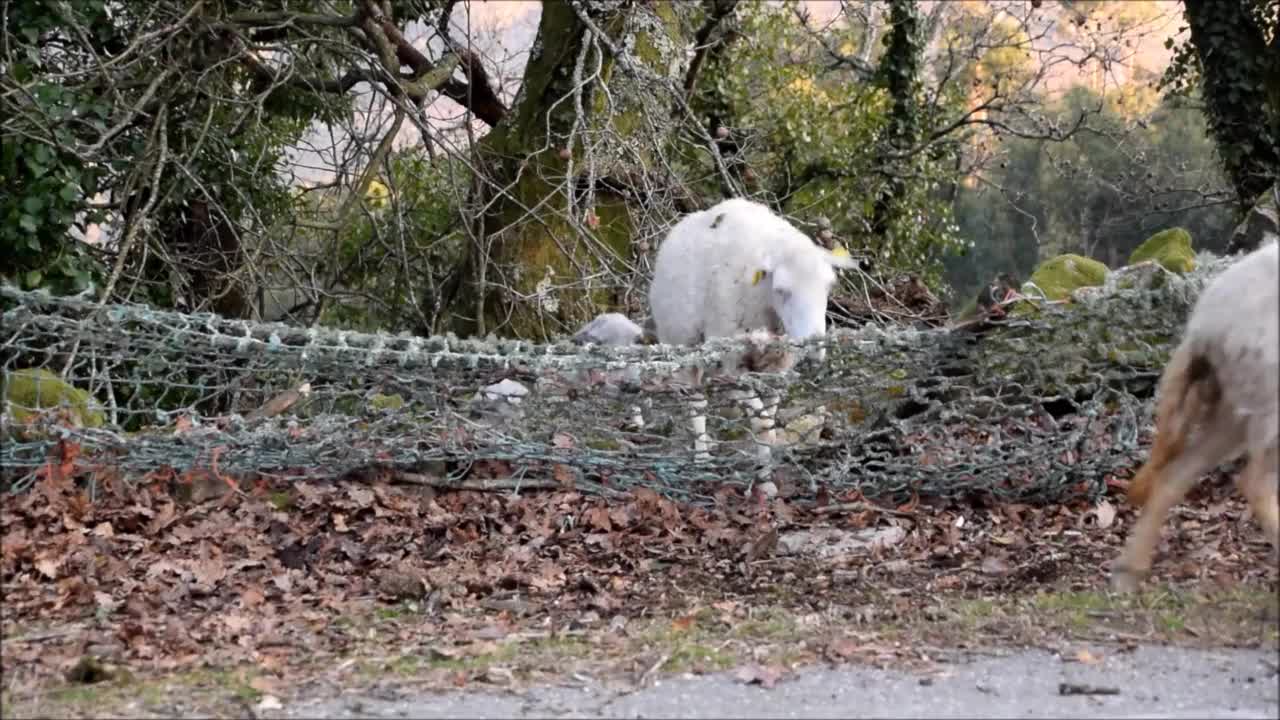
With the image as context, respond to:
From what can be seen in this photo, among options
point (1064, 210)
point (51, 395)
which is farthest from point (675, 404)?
A: point (1064, 210)

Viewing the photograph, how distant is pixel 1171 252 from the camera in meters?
7.60

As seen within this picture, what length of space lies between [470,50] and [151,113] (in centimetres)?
283

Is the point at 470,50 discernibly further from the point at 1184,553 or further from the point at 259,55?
the point at 1184,553

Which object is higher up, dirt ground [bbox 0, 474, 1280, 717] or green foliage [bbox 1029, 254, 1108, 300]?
green foliage [bbox 1029, 254, 1108, 300]

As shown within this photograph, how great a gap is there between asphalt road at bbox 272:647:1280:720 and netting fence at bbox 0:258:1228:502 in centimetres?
211

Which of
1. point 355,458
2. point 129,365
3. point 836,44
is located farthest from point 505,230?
point 836,44

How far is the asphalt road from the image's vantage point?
4219 mm

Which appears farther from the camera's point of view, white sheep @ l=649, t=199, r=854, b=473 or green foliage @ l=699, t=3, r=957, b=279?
green foliage @ l=699, t=3, r=957, b=279

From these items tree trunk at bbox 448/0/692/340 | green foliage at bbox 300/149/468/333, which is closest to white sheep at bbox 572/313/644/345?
tree trunk at bbox 448/0/692/340

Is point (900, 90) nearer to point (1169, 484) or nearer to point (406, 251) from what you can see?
point (406, 251)

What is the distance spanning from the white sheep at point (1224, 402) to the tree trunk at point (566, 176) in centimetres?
549

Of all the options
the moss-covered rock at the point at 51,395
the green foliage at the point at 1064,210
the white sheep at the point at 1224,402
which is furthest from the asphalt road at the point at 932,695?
the green foliage at the point at 1064,210

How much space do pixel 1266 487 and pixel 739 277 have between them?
322 centimetres

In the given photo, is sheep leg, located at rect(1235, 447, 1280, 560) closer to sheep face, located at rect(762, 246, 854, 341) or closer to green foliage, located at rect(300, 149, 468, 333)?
sheep face, located at rect(762, 246, 854, 341)
